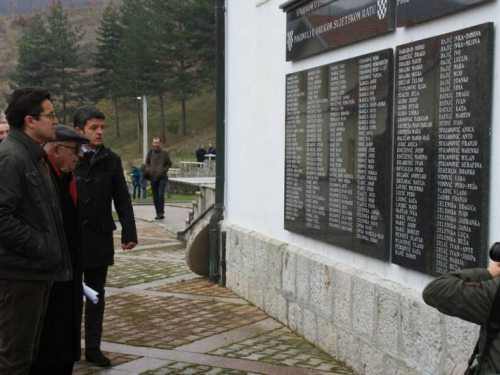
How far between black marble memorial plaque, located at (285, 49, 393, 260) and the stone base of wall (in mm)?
296

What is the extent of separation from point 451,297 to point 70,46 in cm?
7036

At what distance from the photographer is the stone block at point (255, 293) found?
809cm

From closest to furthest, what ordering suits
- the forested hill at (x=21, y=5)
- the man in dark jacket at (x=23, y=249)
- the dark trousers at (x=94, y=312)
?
the man in dark jacket at (x=23, y=249), the dark trousers at (x=94, y=312), the forested hill at (x=21, y=5)

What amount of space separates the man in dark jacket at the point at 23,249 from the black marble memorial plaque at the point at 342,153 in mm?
2374

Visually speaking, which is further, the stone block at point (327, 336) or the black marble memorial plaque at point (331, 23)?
the stone block at point (327, 336)

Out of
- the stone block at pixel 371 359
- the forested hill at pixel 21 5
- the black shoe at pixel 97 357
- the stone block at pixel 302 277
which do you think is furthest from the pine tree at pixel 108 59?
the forested hill at pixel 21 5

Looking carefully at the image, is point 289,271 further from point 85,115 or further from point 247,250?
point 85,115

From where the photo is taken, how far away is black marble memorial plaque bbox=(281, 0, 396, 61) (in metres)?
5.57

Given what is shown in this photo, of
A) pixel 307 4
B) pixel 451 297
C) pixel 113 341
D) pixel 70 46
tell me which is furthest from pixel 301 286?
pixel 70 46

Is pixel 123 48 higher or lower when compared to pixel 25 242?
higher

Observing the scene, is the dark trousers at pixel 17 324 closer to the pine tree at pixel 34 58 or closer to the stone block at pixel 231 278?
the stone block at pixel 231 278

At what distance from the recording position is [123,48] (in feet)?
220

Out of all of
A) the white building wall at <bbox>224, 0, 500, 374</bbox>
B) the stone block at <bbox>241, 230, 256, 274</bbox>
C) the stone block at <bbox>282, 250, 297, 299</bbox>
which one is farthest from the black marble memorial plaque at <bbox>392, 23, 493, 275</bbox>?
the stone block at <bbox>241, 230, 256, 274</bbox>

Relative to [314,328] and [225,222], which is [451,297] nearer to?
[314,328]
